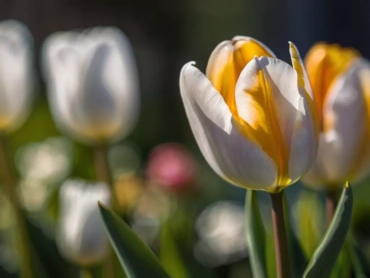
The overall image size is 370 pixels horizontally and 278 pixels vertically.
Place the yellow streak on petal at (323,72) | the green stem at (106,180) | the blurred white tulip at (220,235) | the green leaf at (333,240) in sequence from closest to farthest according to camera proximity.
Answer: the green leaf at (333,240)
the yellow streak on petal at (323,72)
the green stem at (106,180)
the blurred white tulip at (220,235)

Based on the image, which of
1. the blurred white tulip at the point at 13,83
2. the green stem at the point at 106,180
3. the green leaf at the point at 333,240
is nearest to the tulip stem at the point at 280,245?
the green leaf at the point at 333,240

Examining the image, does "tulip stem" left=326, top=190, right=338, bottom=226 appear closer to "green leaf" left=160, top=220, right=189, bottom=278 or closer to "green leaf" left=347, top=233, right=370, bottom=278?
"green leaf" left=347, top=233, right=370, bottom=278

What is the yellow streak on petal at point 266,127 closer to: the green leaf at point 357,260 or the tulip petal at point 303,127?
the tulip petal at point 303,127

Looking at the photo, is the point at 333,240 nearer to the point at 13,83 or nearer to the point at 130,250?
the point at 130,250

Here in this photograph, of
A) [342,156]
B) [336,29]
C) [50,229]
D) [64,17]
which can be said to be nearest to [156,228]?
[50,229]

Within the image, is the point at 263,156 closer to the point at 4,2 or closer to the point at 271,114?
the point at 271,114

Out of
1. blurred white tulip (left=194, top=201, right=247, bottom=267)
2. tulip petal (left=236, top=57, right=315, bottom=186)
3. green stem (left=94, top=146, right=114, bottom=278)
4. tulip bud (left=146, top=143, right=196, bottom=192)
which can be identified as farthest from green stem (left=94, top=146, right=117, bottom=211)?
tulip bud (left=146, top=143, right=196, bottom=192)

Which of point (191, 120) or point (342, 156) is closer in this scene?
point (191, 120)
